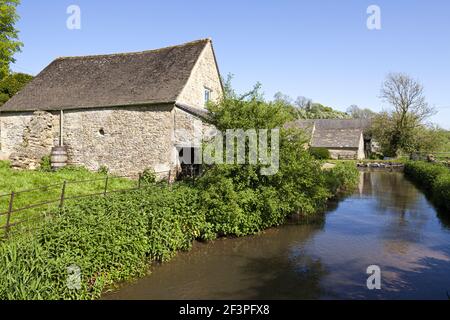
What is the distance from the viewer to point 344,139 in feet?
169

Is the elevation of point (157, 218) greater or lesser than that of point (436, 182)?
lesser

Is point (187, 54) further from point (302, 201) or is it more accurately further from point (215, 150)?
point (302, 201)

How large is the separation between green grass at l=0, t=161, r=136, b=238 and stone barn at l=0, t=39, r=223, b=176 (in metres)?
1.34

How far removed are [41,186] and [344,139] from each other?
151ft

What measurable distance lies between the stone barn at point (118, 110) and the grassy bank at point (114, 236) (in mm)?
6061

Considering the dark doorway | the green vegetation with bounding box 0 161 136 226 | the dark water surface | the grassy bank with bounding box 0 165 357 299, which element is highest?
the dark doorway

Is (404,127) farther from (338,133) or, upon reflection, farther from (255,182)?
(255,182)

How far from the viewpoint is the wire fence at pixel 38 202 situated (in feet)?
25.0

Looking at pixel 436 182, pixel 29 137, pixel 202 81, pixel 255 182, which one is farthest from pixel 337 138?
pixel 29 137

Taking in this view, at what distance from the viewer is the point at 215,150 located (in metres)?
11.9

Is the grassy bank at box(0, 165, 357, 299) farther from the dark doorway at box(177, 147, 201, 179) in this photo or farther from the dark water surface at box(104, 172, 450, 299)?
the dark doorway at box(177, 147, 201, 179)

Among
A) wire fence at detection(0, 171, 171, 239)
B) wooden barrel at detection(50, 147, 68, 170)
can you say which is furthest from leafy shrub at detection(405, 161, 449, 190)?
wooden barrel at detection(50, 147, 68, 170)

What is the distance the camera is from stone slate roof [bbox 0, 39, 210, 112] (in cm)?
1762
